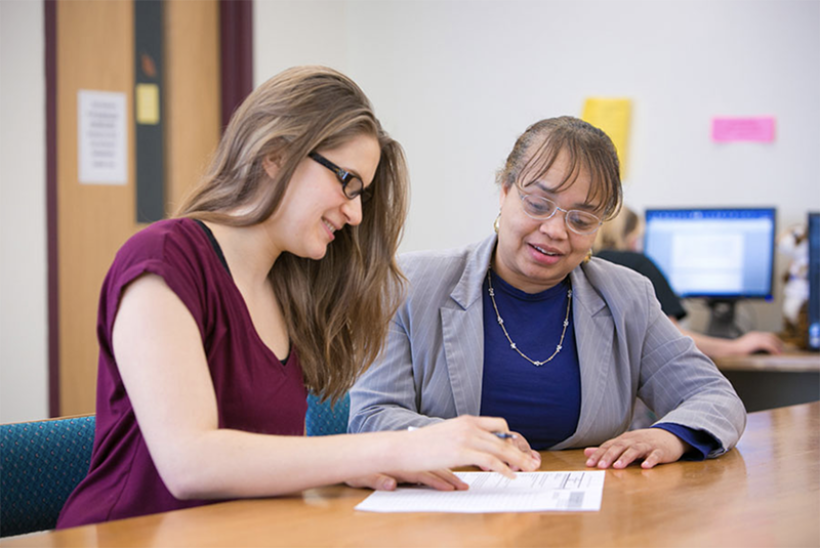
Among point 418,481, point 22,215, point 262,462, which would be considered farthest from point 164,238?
point 22,215

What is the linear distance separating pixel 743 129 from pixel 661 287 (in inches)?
40.1

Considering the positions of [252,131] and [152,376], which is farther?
[252,131]

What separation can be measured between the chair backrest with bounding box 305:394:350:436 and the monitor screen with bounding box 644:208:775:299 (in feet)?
6.53

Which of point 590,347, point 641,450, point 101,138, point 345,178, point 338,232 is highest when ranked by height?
Result: point 101,138

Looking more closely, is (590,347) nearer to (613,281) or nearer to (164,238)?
(613,281)

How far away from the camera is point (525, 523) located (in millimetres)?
1052

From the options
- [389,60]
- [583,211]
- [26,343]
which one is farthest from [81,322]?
[583,211]

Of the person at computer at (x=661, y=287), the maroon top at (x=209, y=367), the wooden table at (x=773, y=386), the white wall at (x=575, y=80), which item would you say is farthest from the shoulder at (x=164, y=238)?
the white wall at (x=575, y=80)

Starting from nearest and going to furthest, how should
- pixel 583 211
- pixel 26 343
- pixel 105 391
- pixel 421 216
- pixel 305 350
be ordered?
pixel 105 391
pixel 305 350
pixel 583 211
pixel 26 343
pixel 421 216

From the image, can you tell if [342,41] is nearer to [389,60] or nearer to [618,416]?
[389,60]

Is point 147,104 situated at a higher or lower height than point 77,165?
higher

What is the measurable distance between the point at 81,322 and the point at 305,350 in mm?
2200

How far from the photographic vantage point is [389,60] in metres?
4.00

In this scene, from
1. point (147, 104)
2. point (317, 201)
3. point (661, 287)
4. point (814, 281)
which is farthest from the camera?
point (147, 104)
